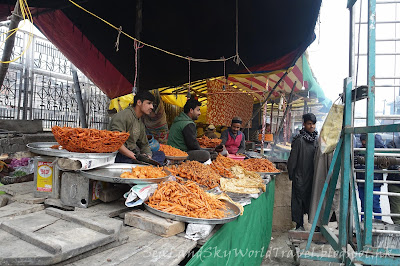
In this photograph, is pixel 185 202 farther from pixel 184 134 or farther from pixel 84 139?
pixel 184 134

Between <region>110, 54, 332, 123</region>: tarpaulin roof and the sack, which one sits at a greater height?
<region>110, 54, 332, 123</region>: tarpaulin roof

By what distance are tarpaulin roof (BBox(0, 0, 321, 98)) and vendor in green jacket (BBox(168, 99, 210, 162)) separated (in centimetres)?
101

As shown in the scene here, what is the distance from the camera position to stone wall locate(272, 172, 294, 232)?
554 centimetres

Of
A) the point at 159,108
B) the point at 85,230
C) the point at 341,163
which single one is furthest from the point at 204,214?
the point at 159,108

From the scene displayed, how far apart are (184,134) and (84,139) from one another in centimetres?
269

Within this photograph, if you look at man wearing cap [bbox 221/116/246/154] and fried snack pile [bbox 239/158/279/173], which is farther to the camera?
man wearing cap [bbox 221/116/246/154]

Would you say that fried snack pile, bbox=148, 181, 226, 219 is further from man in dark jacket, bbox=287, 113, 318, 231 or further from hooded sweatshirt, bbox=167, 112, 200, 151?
man in dark jacket, bbox=287, 113, 318, 231

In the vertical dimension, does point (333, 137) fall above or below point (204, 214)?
above

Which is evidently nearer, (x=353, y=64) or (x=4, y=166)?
(x=353, y=64)

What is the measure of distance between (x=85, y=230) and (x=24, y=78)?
9.65 m

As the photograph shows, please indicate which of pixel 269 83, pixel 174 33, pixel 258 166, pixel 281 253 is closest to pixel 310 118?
pixel 258 166

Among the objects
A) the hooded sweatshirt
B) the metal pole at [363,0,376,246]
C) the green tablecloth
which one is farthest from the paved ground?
the metal pole at [363,0,376,246]

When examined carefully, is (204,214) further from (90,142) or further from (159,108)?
(159,108)

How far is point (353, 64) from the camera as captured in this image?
2453mm
